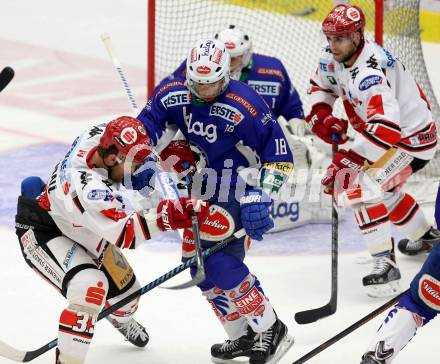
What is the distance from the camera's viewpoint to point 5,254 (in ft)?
19.2

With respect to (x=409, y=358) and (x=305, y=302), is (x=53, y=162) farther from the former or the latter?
(x=409, y=358)

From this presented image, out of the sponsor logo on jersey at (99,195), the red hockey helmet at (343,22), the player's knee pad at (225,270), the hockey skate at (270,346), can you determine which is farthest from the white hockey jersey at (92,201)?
the red hockey helmet at (343,22)

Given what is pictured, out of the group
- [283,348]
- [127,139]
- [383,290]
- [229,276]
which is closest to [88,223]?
[127,139]

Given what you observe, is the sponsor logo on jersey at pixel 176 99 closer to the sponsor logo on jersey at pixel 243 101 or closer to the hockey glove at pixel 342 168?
the sponsor logo on jersey at pixel 243 101

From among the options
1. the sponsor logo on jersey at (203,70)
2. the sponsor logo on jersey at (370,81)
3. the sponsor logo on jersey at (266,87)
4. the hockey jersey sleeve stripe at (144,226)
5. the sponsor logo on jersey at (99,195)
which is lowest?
the sponsor logo on jersey at (266,87)

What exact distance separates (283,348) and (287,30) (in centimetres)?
430

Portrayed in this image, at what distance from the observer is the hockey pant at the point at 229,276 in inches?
174

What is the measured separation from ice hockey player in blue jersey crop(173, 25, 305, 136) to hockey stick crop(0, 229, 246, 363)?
65.5 inches

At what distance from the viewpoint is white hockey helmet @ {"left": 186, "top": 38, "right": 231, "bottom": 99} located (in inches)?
175

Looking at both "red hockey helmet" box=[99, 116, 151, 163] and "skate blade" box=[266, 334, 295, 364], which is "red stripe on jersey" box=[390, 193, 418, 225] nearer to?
"skate blade" box=[266, 334, 295, 364]

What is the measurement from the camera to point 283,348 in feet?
15.1

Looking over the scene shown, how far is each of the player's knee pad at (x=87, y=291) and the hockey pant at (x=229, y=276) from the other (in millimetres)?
452

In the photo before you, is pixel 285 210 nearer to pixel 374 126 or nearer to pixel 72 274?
Answer: pixel 374 126

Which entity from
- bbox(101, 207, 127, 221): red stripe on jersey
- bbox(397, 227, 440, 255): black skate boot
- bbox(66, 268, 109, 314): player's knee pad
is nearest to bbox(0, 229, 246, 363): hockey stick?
bbox(66, 268, 109, 314): player's knee pad
